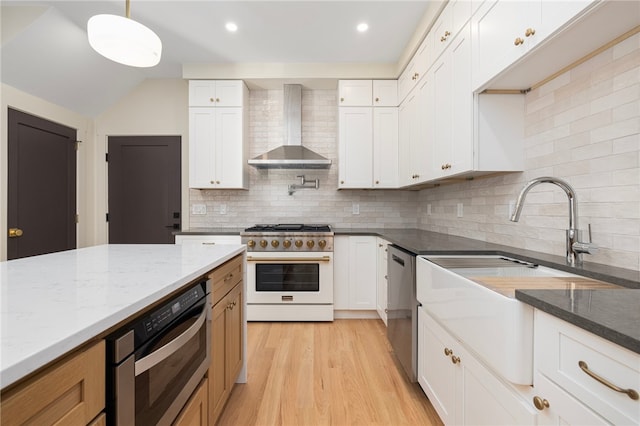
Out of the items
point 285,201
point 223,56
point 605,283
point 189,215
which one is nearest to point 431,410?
point 605,283

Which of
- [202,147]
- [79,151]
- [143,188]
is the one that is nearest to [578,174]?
[202,147]

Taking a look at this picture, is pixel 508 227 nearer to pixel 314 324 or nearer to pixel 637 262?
pixel 637 262

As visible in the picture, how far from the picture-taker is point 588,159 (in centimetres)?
136

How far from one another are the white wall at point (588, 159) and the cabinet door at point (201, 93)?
9.93 ft

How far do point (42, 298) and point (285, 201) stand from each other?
296 cm

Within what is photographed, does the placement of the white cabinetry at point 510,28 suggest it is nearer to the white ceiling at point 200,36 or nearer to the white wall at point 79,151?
the white ceiling at point 200,36

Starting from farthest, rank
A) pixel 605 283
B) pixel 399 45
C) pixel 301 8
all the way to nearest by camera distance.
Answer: pixel 399 45 → pixel 301 8 → pixel 605 283

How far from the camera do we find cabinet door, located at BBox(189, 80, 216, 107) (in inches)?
130

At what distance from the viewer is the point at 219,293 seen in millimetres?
1471

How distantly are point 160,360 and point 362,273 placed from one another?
8.05 feet

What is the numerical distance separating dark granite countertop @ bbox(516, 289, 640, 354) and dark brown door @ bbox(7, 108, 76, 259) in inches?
159

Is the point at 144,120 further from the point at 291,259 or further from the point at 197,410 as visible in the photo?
the point at 197,410

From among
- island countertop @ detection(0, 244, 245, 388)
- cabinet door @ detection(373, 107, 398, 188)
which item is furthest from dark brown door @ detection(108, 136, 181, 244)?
cabinet door @ detection(373, 107, 398, 188)

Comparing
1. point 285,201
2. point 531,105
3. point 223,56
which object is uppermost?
point 223,56
